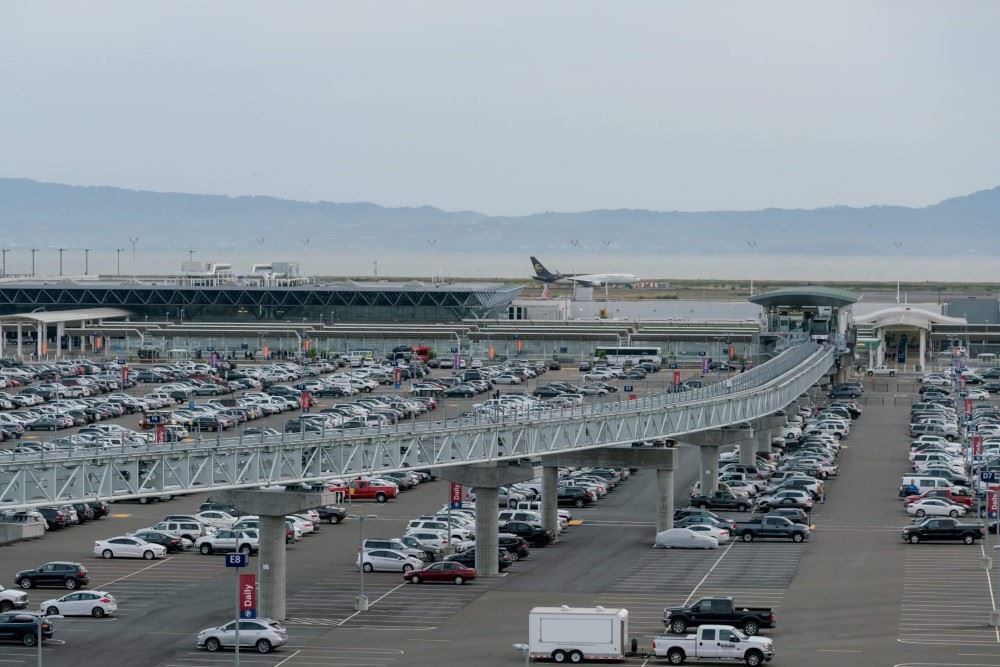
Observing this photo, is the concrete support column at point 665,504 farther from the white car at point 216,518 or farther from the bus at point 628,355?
the bus at point 628,355

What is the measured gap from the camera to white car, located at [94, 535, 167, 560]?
6197cm

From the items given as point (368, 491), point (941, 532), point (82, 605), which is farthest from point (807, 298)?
point (82, 605)

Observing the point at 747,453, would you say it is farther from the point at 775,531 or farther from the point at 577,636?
the point at 577,636

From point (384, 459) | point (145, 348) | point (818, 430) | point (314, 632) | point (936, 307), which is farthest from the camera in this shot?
point (936, 307)

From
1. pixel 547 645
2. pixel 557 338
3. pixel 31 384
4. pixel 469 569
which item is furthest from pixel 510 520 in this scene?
pixel 557 338

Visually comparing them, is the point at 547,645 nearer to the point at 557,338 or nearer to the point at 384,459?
the point at 384,459

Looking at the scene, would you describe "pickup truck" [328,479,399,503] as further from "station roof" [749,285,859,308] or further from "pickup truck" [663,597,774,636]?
"station roof" [749,285,859,308]

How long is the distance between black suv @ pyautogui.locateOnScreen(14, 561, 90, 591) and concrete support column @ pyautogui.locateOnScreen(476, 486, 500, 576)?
12.5m

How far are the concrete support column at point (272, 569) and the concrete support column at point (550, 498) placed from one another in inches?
668

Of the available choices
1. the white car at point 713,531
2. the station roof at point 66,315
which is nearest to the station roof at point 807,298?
the station roof at point 66,315

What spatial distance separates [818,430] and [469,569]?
1824 inches

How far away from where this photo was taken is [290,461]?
52.3m

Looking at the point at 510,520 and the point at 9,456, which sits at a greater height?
the point at 9,456

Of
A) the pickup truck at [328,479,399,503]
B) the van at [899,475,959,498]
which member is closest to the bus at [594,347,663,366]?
the van at [899,475,959,498]
